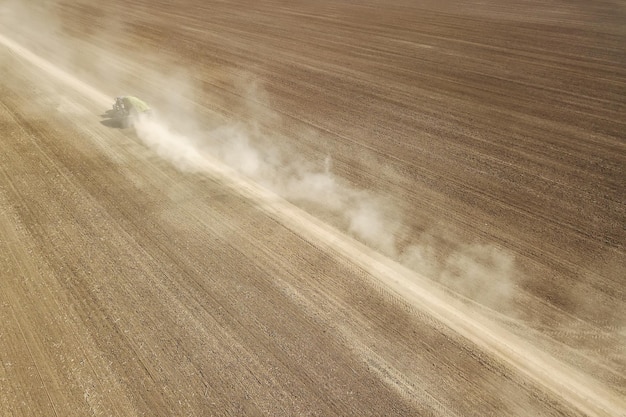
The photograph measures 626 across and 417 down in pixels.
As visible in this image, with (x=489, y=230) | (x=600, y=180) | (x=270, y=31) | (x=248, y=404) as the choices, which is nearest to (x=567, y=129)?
(x=600, y=180)

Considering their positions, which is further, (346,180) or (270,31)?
(270,31)

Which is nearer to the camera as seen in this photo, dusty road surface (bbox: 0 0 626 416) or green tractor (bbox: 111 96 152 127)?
dusty road surface (bbox: 0 0 626 416)

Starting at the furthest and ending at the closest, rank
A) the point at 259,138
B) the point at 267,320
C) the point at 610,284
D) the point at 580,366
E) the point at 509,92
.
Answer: the point at 509,92 → the point at 259,138 → the point at 610,284 → the point at 267,320 → the point at 580,366

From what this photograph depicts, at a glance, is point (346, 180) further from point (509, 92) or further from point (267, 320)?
point (509, 92)

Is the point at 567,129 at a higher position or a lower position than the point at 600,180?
higher

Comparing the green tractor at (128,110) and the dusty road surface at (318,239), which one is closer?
the dusty road surface at (318,239)

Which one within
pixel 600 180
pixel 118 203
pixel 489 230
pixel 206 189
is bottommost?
pixel 118 203

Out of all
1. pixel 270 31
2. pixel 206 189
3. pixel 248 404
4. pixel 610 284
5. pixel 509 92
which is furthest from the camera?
pixel 270 31

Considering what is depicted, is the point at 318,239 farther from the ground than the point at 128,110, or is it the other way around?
the point at 318,239
